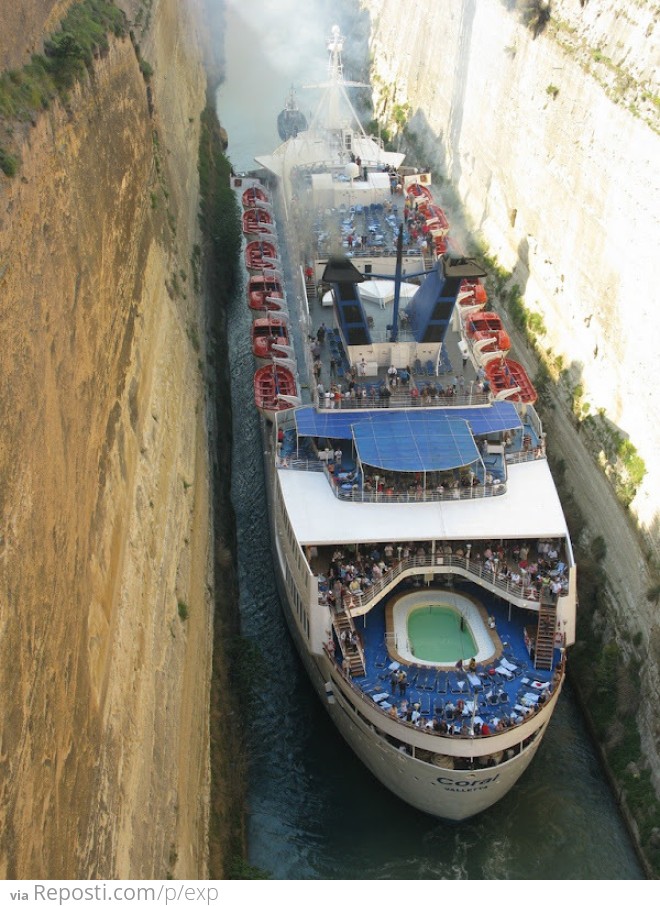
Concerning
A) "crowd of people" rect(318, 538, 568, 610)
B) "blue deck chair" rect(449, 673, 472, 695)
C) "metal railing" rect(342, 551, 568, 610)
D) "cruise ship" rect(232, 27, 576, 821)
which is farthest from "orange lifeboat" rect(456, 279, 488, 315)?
"blue deck chair" rect(449, 673, 472, 695)

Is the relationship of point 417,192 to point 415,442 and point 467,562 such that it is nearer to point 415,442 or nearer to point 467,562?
point 415,442

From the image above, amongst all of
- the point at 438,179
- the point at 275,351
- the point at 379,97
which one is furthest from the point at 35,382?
the point at 379,97

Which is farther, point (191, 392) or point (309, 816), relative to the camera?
point (191, 392)

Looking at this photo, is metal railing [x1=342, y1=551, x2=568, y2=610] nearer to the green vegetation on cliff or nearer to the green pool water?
the green pool water

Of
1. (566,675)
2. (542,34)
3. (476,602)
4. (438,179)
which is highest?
(542,34)

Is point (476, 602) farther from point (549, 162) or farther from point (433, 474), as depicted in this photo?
point (549, 162)

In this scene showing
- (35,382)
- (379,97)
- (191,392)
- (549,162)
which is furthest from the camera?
(379,97)

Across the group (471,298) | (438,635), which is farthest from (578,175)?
(438,635)
